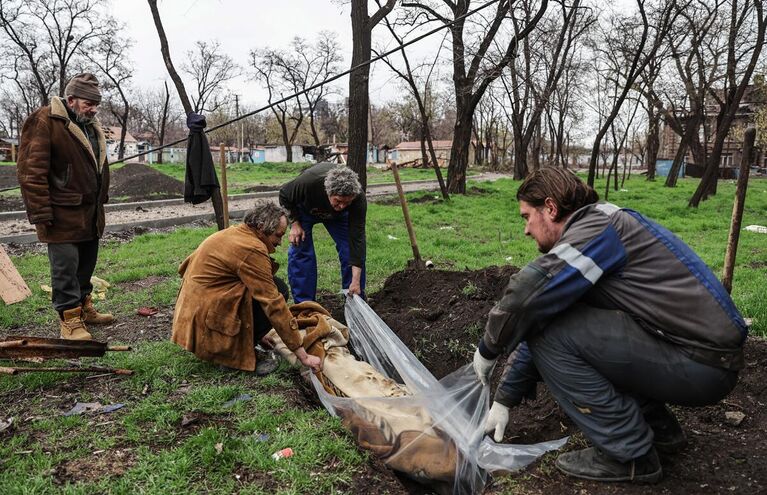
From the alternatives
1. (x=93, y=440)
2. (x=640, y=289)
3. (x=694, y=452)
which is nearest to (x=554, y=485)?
(x=694, y=452)

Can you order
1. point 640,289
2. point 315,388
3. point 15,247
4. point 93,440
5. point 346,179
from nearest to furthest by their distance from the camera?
point 640,289 < point 93,440 < point 315,388 < point 346,179 < point 15,247

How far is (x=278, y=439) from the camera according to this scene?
8.12 ft

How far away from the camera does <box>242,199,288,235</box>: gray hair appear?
3082 millimetres

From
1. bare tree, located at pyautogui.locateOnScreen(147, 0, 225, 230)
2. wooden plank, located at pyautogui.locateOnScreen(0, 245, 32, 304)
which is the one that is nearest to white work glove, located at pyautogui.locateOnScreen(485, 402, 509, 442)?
wooden plank, located at pyautogui.locateOnScreen(0, 245, 32, 304)

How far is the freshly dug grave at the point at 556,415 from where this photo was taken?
2076 mm

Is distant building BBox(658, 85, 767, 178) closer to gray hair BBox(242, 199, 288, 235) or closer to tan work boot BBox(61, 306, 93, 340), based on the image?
gray hair BBox(242, 199, 288, 235)

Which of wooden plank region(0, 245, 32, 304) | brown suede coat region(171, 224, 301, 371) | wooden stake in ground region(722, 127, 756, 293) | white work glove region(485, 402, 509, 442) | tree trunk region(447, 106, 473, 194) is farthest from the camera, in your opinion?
tree trunk region(447, 106, 473, 194)

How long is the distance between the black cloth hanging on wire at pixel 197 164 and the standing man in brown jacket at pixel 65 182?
0.75 metres

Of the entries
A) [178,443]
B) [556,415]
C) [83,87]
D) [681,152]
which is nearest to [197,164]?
[83,87]

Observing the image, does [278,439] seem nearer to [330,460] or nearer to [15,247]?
[330,460]

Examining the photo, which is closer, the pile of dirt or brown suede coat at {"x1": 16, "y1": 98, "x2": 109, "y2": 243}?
brown suede coat at {"x1": 16, "y1": 98, "x2": 109, "y2": 243}

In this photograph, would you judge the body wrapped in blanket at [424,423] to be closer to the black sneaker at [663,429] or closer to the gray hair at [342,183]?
the black sneaker at [663,429]

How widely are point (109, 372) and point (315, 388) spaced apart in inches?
51.8

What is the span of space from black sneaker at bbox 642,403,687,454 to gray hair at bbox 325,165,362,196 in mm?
2230
